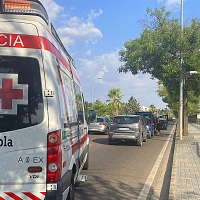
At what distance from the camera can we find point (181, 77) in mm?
19141

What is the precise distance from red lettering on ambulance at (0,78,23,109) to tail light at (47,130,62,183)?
2.11ft

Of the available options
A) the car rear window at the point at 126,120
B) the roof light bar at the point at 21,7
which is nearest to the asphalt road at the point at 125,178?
the roof light bar at the point at 21,7

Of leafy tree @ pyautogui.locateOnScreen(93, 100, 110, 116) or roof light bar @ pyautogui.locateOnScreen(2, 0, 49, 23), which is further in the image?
leafy tree @ pyautogui.locateOnScreen(93, 100, 110, 116)

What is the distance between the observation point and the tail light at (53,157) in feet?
12.8

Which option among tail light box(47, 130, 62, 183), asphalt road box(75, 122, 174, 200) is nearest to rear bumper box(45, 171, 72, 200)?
tail light box(47, 130, 62, 183)

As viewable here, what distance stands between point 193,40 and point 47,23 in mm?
16012

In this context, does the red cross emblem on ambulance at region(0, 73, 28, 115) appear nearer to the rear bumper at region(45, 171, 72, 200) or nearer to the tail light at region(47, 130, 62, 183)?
the tail light at region(47, 130, 62, 183)

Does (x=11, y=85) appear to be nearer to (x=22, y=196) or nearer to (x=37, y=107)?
(x=37, y=107)

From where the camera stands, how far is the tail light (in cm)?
389

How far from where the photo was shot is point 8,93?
3918 mm

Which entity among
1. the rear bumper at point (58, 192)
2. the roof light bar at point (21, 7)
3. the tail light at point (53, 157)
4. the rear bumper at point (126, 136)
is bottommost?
the rear bumper at point (126, 136)

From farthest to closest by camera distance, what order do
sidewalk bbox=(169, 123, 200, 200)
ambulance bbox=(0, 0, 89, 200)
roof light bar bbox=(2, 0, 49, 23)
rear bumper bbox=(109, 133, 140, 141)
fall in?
1. rear bumper bbox=(109, 133, 140, 141)
2. sidewalk bbox=(169, 123, 200, 200)
3. roof light bar bbox=(2, 0, 49, 23)
4. ambulance bbox=(0, 0, 89, 200)

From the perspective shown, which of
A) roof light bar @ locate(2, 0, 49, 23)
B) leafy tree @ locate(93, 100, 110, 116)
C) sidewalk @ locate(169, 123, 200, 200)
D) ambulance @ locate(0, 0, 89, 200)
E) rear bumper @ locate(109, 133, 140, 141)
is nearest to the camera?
ambulance @ locate(0, 0, 89, 200)

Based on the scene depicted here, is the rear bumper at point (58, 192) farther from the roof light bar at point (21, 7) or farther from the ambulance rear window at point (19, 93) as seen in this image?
the roof light bar at point (21, 7)
